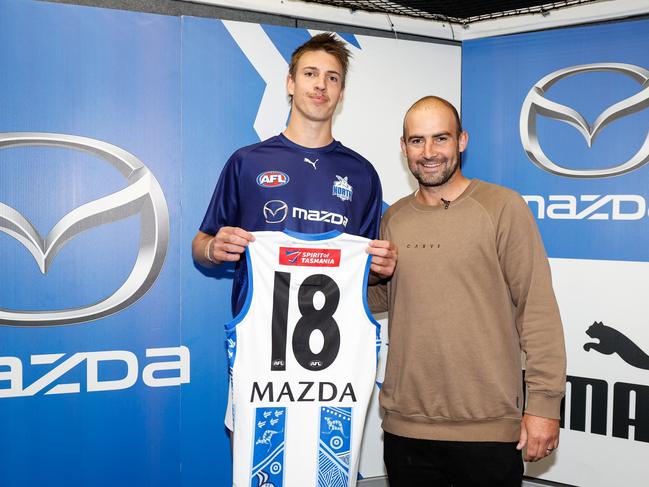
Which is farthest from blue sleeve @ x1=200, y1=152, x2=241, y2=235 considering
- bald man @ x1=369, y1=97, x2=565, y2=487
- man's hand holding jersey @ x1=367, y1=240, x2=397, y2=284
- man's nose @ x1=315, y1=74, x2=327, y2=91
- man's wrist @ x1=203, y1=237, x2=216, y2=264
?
bald man @ x1=369, y1=97, x2=565, y2=487

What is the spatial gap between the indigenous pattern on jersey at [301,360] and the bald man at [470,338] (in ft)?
0.49

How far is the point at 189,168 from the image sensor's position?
9.75 feet

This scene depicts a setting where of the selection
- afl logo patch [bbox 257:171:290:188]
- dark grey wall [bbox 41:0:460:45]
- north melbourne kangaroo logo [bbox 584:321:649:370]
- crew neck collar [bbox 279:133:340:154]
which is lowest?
north melbourne kangaroo logo [bbox 584:321:649:370]

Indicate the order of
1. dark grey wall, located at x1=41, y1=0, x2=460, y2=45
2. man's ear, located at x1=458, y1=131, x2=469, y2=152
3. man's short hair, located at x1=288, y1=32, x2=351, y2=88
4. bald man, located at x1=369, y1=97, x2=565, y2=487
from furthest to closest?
1. dark grey wall, located at x1=41, y1=0, x2=460, y2=45
2. man's short hair, located at x1=288, y1=32, x2=351, y2=88
3. man's ear, located at x1=458, y1=131, x2=469, y2=152
4. bald man, located at x1=369, y1=97, x2=565, y2=487

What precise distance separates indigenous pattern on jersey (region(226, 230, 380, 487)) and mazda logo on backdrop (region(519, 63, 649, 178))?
5.16ft

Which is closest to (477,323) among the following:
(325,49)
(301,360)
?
(301,360)

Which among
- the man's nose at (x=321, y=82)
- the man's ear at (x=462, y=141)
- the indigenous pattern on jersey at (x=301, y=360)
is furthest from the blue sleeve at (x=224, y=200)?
the man's ear at (x=462, y=141)

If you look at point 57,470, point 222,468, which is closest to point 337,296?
point 222,468

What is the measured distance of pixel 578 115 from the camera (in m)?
3.20

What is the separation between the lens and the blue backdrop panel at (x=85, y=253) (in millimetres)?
2693

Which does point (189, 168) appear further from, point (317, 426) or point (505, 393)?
point (505, 393)

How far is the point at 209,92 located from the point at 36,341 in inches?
51.1

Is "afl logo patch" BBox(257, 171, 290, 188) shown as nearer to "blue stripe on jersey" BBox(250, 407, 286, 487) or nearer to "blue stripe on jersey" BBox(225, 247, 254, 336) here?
"blue stripe on jersey" BBox(225, 247, 254, 336)

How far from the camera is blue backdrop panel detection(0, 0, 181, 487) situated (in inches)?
106
